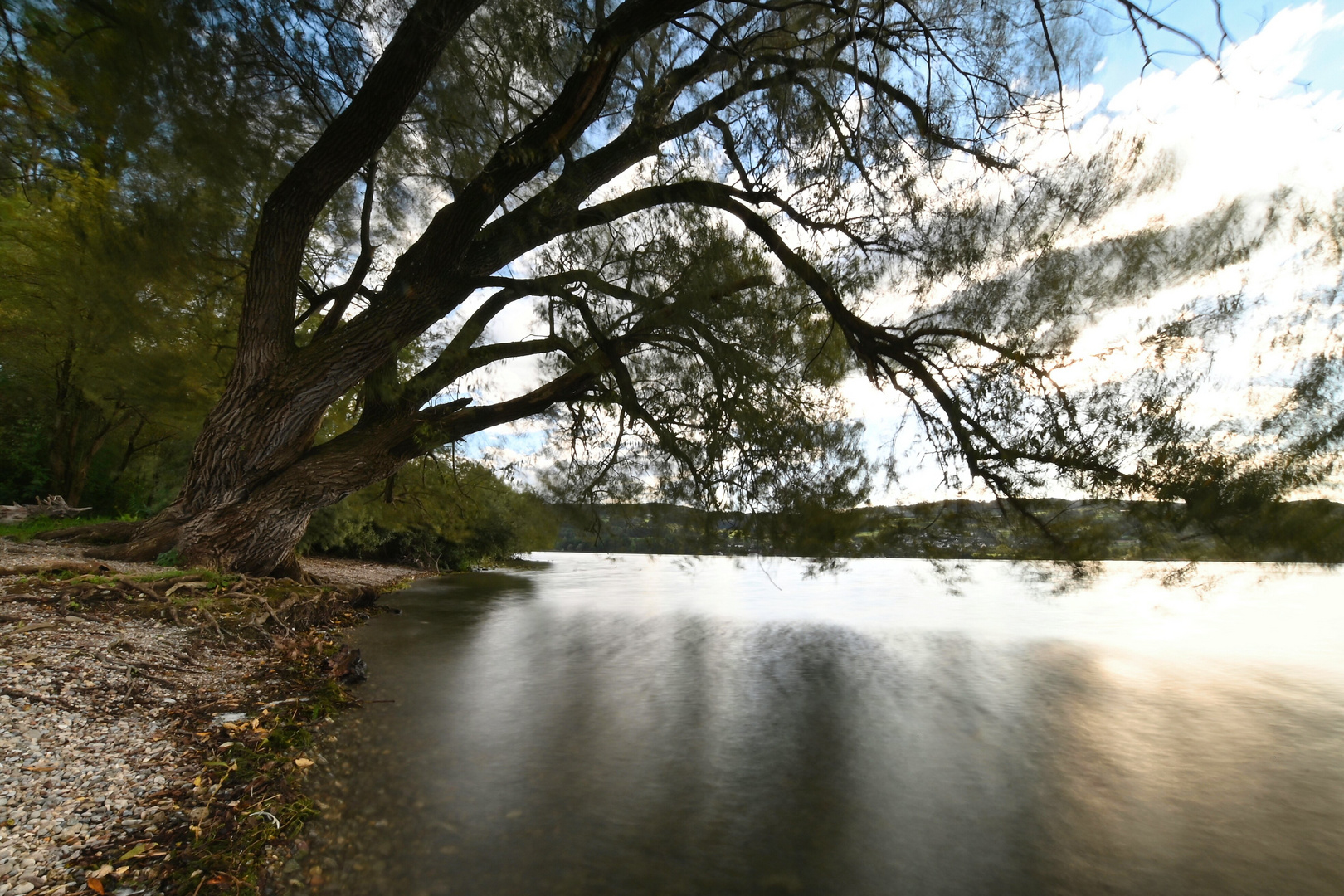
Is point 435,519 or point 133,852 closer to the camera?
point 133,852

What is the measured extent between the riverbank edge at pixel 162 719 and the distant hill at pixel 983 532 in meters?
2.36

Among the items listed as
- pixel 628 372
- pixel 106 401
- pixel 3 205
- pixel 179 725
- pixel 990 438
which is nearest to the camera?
pixel 179 725

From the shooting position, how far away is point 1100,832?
2.80 meters

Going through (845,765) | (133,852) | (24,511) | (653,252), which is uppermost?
Result: (653,252)

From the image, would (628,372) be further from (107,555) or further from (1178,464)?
(107,555)

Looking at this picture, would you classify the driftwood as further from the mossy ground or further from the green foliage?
the mossy ground

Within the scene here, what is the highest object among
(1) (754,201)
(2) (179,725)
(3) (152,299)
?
(3) (152,299)

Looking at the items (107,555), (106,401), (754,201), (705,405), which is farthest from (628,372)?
(106,401)

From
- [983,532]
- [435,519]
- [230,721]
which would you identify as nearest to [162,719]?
[230,721]

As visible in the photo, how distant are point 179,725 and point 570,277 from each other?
3.47 metres

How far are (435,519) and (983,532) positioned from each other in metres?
9.44

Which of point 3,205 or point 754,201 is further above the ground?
point 3,205

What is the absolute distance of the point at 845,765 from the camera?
11.6ft

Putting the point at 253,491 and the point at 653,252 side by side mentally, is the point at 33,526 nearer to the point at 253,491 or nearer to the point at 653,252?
the point at 253,491
